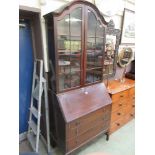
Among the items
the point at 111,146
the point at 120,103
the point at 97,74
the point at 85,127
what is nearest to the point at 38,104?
the point at 85,127

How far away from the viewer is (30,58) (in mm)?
2318

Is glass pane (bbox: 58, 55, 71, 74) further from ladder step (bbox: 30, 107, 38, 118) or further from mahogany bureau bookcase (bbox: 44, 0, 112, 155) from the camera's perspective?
ladder step (bbox: 30, 107, 38, 118)

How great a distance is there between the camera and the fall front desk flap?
196cm

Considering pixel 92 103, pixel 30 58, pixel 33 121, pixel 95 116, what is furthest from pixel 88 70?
pixel 33 121

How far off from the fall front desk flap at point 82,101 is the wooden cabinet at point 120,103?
0.21 metres

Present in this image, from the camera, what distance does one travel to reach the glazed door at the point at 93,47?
2.19 metres

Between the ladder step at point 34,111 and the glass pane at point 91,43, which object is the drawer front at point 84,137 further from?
the glass pane at point 91,43

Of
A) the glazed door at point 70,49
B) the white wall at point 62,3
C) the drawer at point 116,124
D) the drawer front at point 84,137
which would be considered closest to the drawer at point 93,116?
the drawer front at point 84,137

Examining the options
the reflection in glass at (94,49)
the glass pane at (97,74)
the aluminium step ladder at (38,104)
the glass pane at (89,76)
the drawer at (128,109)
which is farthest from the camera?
the drawer at (128,109)

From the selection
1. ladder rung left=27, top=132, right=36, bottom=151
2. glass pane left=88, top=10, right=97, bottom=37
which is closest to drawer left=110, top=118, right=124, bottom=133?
ladder rung left=27, top=132, right=36, bottom=151

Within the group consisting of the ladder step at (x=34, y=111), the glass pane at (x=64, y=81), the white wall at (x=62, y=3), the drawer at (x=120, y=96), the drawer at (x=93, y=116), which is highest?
the white wall at (x=62, y=3)

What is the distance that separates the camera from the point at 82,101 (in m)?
2.16

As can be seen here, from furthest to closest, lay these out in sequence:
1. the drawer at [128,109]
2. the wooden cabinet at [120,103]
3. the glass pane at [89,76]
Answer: the drawer at [128,109] < the wooden cabinet at [120,103] < the glass pane at [89,76]

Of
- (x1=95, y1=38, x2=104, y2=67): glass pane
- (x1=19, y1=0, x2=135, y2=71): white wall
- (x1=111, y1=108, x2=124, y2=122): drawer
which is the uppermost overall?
(x1=19, y1=0, x2=135, y2=71): white wall
